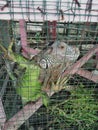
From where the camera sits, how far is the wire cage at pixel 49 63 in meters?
1.10

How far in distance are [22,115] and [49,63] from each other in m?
0.35

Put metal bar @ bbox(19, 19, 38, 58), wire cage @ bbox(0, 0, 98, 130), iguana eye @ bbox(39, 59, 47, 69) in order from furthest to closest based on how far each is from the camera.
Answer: iguana eye @ bbox(39, 59, 47, 69) < metal bar @ bbox(19, 19, 38, 58) < wire cage @ bbox(0, 0, 98, 130)

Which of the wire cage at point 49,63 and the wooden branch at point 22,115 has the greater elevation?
the wire cage at point 49,63

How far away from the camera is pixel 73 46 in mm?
1463

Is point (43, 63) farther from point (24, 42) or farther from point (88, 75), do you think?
point (88, 75)

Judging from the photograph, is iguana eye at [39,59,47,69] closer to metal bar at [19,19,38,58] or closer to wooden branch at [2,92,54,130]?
metal bar at [19,19,38,58]

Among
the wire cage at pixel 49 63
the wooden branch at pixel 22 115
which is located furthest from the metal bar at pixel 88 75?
the wooden branch at pixel 22 115

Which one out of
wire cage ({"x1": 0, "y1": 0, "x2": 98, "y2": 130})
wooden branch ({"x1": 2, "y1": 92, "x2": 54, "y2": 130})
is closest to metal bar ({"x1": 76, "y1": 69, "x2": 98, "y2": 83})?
wire cage ({"x1": 0, "y1": 0, "x2": 98, "y2": 130})

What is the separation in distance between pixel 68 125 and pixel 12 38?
0.65 metres

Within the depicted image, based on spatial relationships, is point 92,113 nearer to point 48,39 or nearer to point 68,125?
point 68,125

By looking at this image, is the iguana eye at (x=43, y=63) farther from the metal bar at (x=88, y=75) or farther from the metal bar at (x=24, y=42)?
the metal bar at (x=88, y=75)

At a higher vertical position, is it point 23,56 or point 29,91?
point 23,56

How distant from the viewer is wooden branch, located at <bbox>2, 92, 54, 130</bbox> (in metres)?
1.51

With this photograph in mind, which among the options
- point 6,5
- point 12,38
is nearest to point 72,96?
point 12,38
